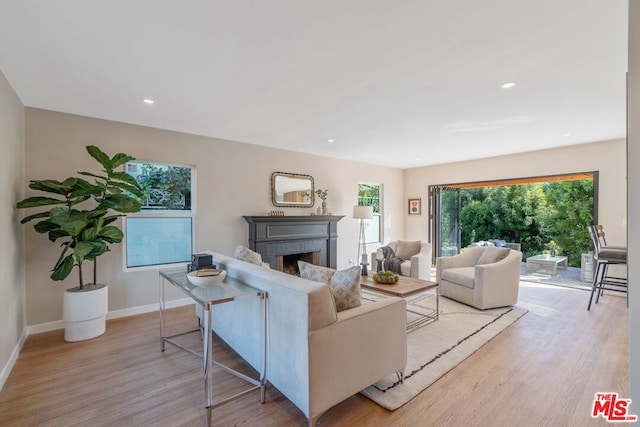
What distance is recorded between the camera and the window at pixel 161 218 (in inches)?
148

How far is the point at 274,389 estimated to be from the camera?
2131 millimetres

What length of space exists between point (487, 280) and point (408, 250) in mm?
1626

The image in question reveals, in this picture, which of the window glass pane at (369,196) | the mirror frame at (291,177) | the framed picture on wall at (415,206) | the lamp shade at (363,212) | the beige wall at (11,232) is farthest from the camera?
the framed picture on wall at (415,206)

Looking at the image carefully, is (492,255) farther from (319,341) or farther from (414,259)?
(319,341)

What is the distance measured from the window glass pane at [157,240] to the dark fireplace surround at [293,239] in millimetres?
927

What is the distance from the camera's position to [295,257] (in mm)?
5387

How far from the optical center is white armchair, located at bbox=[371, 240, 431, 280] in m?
4.72

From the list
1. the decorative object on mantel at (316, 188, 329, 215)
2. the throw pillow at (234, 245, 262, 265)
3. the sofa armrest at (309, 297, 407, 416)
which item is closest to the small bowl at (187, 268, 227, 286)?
the throw pillow at (234, 245, 262, 265)

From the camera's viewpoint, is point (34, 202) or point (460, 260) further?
point (460, 260)

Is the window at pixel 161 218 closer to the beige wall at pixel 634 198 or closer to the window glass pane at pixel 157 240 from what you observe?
the window glass pane at pixel 157 240

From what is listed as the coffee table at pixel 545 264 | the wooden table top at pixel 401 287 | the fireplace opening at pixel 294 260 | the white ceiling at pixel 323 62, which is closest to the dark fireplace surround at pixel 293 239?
the fireplace opening at pixel 294 260

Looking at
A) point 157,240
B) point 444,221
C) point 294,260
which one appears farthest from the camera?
point 444,221

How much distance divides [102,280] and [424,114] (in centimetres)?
431

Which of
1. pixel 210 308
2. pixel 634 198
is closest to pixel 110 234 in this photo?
pixel 210 308
